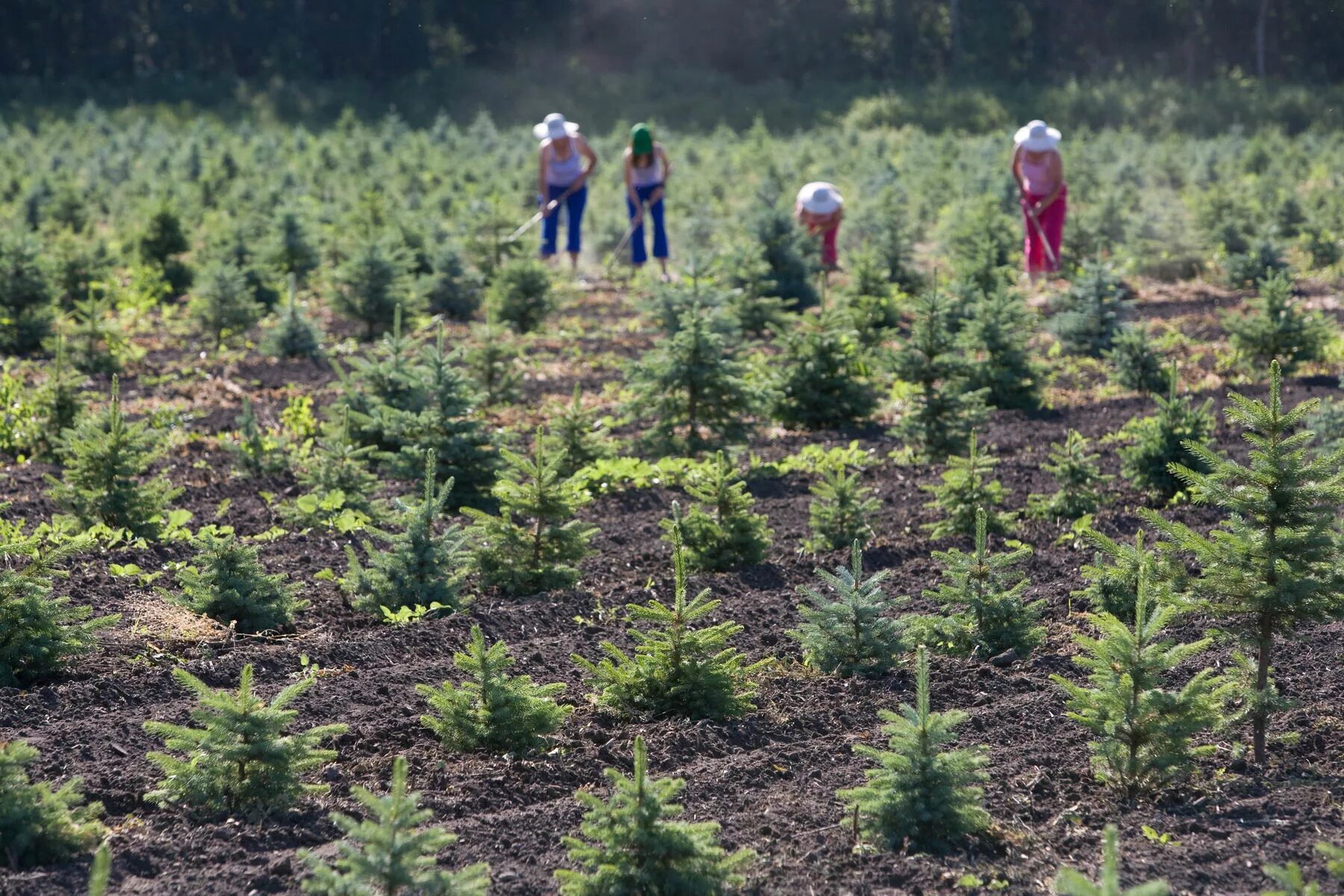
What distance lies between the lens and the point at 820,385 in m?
11.4

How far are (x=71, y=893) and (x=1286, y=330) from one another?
10.4 meters

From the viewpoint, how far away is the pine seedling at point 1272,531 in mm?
5301

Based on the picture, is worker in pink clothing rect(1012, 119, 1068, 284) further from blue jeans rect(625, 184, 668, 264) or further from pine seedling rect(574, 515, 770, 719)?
pine seedling rect(574, 515, 770, 719)

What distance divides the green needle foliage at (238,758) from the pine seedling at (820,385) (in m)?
6.35

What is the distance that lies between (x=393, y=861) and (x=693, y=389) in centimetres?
641

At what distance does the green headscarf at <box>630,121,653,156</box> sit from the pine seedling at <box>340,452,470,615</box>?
33.0ft

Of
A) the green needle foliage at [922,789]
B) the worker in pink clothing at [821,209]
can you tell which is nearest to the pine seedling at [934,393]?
the green needle foliage at [922,789]

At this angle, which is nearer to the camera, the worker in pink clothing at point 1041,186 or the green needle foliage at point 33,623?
the green needle foliage at point 33,623

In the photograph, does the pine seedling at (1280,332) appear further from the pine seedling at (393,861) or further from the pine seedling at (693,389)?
the pine seedling at (393,861)

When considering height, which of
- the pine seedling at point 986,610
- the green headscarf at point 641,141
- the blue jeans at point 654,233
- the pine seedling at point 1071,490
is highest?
the green headscarf at point 641,141

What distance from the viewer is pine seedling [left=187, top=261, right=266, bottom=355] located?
14305mm

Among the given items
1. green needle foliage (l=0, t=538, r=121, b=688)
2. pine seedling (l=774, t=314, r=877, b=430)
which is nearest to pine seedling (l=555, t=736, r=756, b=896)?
green needle foliage (l=0, t=538, r=121, b=688)

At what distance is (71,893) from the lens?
4625mm

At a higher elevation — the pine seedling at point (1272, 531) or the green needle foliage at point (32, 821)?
the pine seedling at point (1272, 531)
